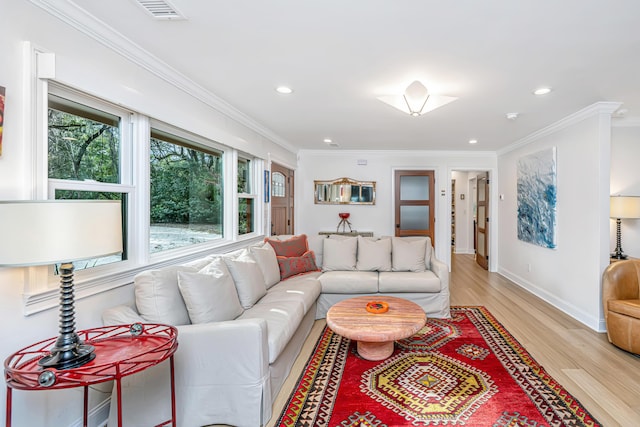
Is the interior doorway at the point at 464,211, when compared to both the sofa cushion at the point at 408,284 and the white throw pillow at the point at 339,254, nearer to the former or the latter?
the sofa cushion at the point at 408,284

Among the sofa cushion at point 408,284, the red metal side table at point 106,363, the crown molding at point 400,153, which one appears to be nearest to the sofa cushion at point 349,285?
the sofa cushion at point 408,284

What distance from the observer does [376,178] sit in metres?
6.24

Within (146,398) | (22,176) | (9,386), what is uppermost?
(22,176)

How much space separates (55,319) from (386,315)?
7.17 ft

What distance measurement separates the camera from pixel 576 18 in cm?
177

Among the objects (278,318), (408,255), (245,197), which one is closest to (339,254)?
(408,255)

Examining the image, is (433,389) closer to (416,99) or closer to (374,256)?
(374,256)

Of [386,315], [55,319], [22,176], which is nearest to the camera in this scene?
[22,176]

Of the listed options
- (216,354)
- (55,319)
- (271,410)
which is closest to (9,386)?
(55,319)

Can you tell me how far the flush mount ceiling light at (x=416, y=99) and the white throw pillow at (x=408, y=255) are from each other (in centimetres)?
177

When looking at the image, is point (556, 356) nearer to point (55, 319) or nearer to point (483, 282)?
point (483, 282)

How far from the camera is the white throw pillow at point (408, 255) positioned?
394 centimetres

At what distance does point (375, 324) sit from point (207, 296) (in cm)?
128

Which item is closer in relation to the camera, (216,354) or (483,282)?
(216,354)
